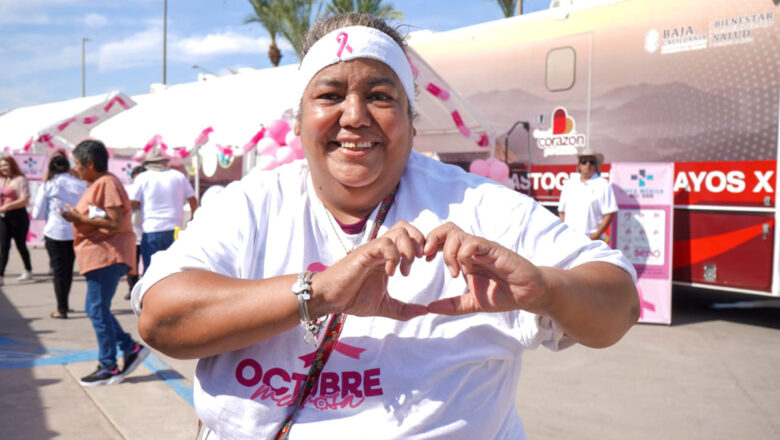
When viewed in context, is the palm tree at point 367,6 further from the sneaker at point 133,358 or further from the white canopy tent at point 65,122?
the sneaker at point 133,358

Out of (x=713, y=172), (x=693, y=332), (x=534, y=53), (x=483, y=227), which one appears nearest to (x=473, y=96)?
(x=534, y=53)

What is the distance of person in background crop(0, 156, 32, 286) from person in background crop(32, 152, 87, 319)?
2136 millimetres

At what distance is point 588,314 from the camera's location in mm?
1309

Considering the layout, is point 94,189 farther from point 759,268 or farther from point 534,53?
point 759,268

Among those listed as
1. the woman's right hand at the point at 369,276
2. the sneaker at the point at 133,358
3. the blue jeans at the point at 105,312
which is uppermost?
the woman's right hand at the point at 369,276

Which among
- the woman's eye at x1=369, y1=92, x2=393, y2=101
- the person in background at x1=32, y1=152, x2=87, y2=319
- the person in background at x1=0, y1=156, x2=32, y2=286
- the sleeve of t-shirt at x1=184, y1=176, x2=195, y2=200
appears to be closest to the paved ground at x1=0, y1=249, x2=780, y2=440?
the person in background at x1=32, y1=152, x2=87, y2=319

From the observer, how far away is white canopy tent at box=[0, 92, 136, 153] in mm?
13297

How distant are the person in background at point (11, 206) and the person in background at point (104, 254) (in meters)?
4.46

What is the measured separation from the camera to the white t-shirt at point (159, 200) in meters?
7.12

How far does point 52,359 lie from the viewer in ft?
17.5

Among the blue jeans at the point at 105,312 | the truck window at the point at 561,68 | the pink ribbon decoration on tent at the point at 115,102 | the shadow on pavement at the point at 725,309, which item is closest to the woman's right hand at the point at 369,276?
the blue jeans at the point at 105,312

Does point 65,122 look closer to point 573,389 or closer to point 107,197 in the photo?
point 107,197

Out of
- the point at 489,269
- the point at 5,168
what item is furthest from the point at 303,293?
the point at 5,168

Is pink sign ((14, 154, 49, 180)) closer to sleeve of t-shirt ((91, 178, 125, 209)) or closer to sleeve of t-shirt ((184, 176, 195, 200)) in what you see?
sleeve of t-shirt ((184, 176, 195, 200))
